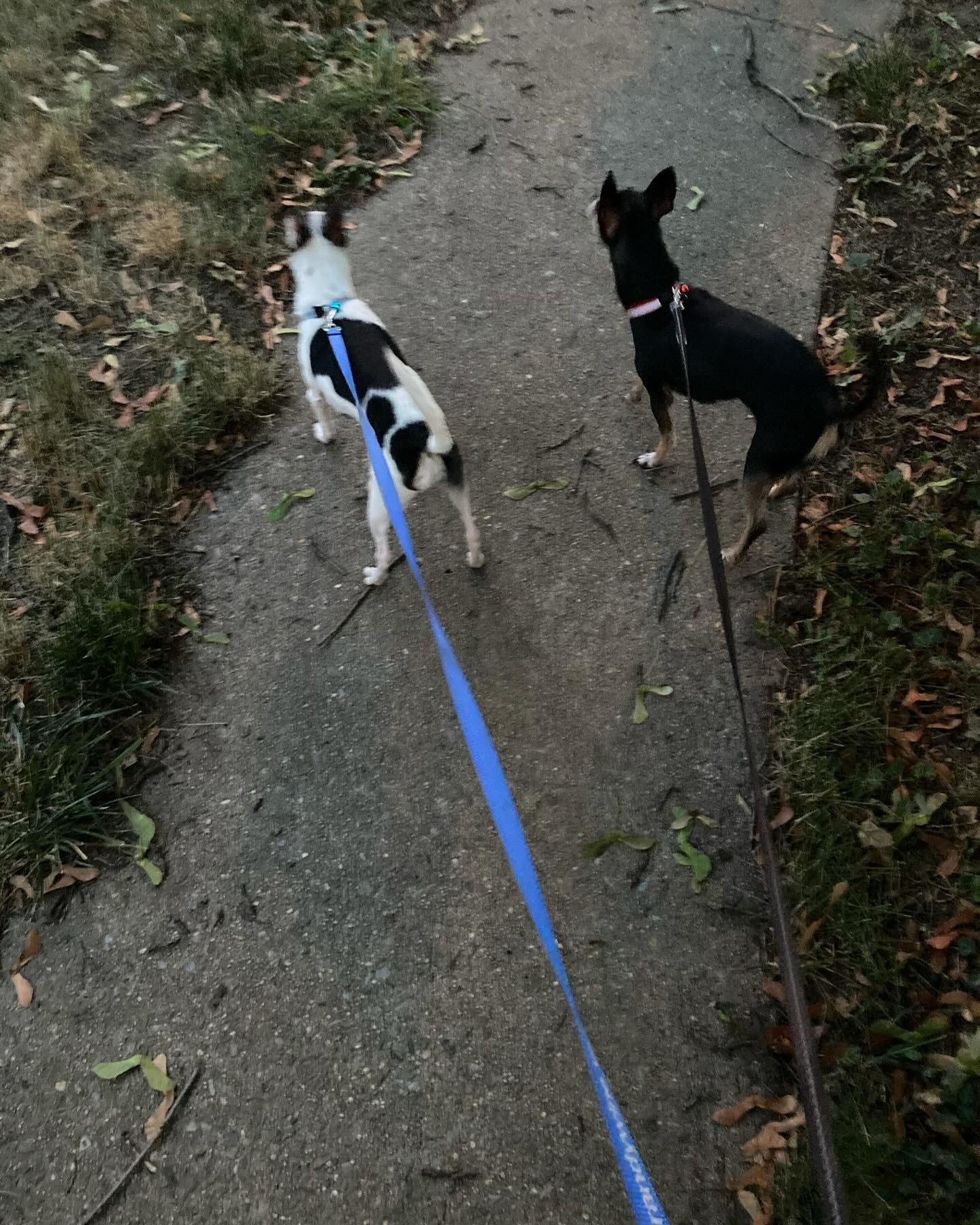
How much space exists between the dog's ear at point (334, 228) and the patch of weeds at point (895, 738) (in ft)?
7.74

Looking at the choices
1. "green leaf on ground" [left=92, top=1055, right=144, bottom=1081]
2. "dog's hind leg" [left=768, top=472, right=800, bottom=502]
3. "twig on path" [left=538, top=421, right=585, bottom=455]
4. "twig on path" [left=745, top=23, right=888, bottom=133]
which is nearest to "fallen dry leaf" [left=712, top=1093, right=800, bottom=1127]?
"green leaf on ground" [left=92, top=1055, right=144, bottom=1081]

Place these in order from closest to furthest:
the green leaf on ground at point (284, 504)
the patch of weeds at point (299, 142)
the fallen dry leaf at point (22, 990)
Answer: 1. the fallen dry leaf at point (22, 990)
2. the green leaf on ground at point (284, 504)
3. the patch of weeds at point (299, 142)

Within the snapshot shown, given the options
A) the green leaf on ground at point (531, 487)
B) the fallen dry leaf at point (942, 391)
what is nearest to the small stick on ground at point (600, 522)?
the green leaf on ground at point (531, 487)

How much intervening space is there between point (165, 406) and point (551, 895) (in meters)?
2.89

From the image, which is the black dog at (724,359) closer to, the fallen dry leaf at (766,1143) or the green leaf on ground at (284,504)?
the green leaf on ground at (284,504)

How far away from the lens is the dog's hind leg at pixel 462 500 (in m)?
2.98

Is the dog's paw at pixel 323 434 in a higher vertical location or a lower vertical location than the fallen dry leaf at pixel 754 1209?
higher

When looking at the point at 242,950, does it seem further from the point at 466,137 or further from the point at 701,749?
the point at 466,137

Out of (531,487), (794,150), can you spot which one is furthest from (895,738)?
(794,150)

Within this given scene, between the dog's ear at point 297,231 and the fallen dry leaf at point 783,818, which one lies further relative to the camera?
the dog's ear at point 297,231

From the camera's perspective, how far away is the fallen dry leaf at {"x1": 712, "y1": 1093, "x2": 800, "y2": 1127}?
2238mm

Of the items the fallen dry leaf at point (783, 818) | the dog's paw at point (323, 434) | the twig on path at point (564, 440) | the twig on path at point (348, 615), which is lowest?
the fallen dry leaf at point (783, 818)

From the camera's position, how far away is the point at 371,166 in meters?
5.24

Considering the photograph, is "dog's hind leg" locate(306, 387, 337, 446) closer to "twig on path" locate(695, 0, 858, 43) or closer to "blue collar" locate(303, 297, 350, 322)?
"blue collar" locate(303, 297, 350, 322)
